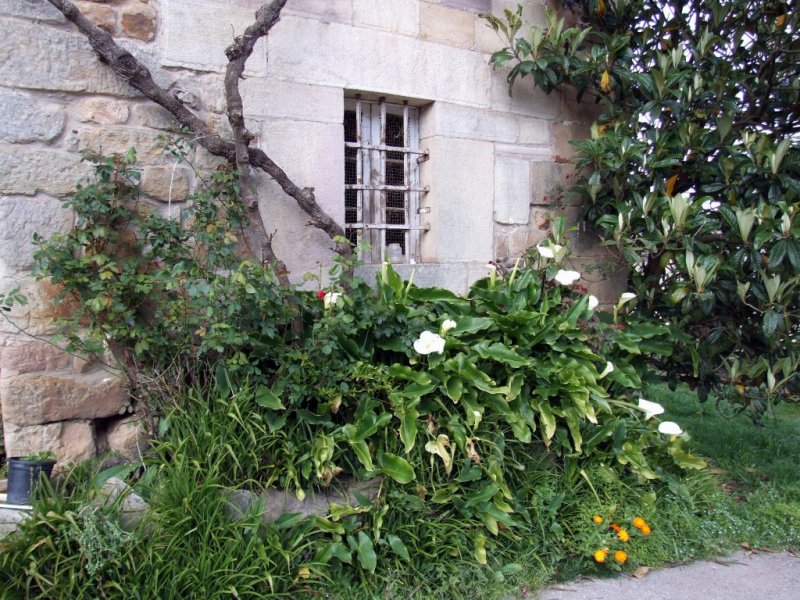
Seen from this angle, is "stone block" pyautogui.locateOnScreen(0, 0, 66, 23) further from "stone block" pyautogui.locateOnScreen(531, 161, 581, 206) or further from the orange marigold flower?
the orange marigold flower

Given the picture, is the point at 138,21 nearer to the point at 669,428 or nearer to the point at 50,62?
the point at 50,62

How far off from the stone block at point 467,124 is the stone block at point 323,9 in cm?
72

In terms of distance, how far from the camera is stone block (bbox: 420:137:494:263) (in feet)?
12.4

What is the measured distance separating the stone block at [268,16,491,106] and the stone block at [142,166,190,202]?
29.4 inches

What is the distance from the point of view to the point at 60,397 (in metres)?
2.82

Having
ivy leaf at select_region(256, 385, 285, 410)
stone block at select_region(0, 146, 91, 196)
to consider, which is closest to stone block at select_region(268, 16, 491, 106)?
stone block at select_region(0, 146, 91, 196)

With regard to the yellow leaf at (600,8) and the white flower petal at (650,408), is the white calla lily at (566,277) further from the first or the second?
the yellow leaf at (600,8)

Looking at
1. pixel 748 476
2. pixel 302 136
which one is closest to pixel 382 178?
pixel 302 136

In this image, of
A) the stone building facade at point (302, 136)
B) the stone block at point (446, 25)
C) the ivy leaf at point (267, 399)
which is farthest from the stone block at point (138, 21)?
the ivy leaf at point (267, 399)

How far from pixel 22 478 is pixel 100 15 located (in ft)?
6.90

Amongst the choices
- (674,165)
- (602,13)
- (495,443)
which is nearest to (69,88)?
(495,443)

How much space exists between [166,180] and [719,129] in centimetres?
315

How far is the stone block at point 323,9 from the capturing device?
333 cm

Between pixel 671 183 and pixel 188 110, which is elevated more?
pixel 188 110
